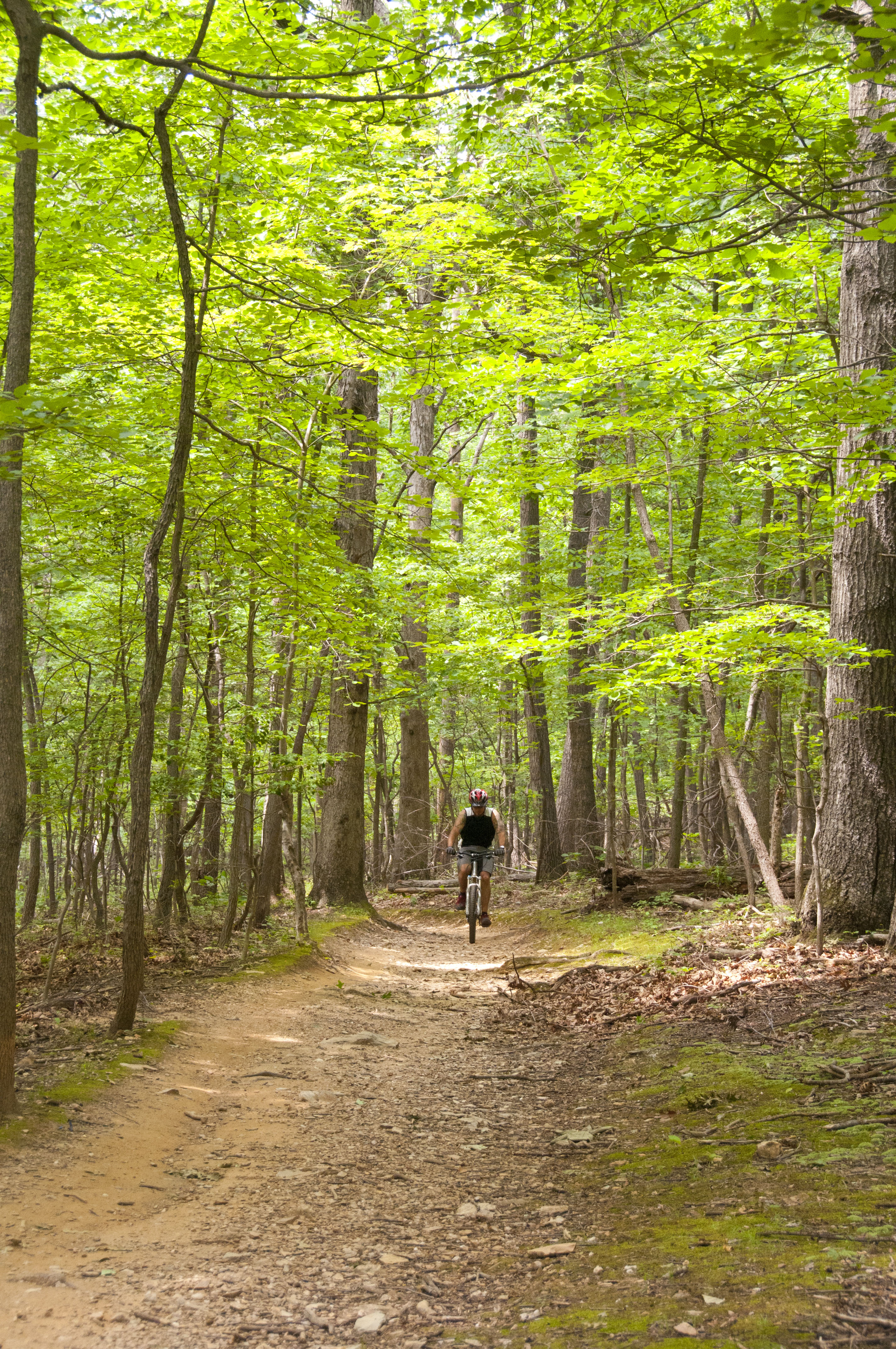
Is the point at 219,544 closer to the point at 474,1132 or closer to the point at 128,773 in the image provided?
the point at 128,773

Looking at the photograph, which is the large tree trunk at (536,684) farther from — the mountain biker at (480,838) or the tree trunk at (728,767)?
the tree trunk at (728,767)

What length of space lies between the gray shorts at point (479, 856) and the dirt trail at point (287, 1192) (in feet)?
10.8

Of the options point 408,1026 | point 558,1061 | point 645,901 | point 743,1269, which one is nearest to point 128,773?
point 408,1026

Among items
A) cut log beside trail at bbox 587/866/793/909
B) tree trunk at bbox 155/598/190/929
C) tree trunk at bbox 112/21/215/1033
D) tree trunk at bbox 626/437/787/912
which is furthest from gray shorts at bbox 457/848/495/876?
tree trunk at bbox 112/21/215/1033

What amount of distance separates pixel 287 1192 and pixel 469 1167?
3.18ft

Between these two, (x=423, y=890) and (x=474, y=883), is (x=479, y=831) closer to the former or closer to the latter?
(x=474, y=883)

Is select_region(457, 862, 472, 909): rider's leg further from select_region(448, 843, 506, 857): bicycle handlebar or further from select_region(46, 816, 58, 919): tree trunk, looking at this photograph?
select_region(46, 816, 58, 919): tree trunk

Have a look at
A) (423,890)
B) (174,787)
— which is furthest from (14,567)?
(423,890)

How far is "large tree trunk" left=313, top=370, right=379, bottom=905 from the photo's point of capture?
12898 mm

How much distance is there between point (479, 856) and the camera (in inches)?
425

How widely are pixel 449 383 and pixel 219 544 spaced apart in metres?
3.99

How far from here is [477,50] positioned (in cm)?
521

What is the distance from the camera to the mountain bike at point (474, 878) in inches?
424

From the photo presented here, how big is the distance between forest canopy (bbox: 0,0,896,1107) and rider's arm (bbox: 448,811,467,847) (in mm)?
1793
